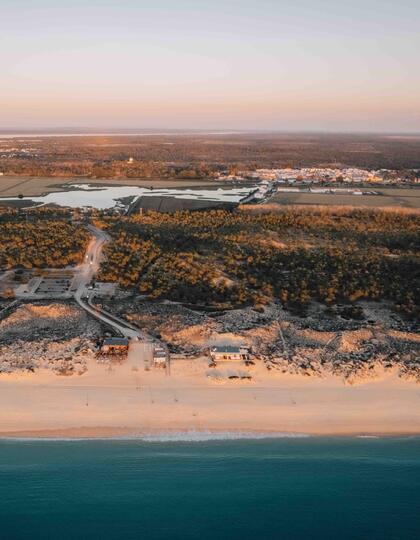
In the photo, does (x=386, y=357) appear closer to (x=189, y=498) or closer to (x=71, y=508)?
(x=189, y=498)

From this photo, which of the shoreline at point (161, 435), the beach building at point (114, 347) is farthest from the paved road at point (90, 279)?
the shoreline at point (161, 435)

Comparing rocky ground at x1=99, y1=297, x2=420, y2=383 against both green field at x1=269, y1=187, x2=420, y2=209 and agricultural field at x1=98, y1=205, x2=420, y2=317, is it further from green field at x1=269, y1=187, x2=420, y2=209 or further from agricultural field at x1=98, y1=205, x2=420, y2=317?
green field at x1=269, y1=187, x2=420, y2=209

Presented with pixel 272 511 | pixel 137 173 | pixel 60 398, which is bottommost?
pixel 272 511

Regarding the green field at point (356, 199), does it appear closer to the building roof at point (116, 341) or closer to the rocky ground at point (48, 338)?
the rocky ground at point (48, 338)

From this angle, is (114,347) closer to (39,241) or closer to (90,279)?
(90,279)

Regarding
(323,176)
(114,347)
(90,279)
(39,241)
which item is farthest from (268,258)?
(323,176)

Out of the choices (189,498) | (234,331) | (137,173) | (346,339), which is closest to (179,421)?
(189,498)

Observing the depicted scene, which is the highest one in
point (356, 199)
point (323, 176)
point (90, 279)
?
point (323, 176)
